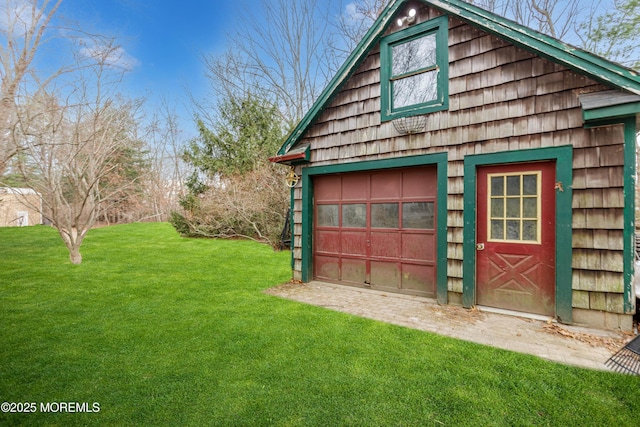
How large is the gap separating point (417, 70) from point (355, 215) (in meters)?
2.65

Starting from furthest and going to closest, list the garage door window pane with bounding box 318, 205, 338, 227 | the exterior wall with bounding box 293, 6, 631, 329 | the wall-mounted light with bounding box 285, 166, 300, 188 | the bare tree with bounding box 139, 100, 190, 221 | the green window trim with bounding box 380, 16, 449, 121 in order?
the bare tree with bounding box 139, 100, 190, 221 → the wall-mounted light with bounding box 285, 166, 300, 188 → the garage door window pane with bounding box 318, 205, 338, 227 → the green window trim with bounding box 380, 16, 449, 121 → the exterior wall with bounding box 293, 6, 631, 329

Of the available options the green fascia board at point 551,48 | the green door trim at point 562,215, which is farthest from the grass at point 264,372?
the green fascia board at point 551,48

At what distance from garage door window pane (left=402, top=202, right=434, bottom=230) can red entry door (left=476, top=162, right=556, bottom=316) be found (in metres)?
0.72

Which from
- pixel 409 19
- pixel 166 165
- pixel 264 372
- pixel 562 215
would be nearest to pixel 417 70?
pixel 409 19

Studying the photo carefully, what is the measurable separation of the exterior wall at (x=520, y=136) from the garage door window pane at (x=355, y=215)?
3.09 ft

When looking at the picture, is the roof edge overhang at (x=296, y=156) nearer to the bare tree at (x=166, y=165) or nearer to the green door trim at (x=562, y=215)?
the green door trim at (x=562, y=215)

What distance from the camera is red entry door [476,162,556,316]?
3.74m

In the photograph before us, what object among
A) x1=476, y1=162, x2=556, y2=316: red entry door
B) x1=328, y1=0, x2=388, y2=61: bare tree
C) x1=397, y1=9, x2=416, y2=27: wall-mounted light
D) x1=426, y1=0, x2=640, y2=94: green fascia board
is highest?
x1=328, y1=0, x2=388, y2=61: bare tree

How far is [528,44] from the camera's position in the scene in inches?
142

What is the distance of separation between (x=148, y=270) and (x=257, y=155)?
8.18 metres

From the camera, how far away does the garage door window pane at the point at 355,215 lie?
539cm

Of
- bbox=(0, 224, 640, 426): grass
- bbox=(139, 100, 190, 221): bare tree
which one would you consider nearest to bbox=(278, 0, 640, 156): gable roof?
bbox=(0, 224, 640, 426): grass

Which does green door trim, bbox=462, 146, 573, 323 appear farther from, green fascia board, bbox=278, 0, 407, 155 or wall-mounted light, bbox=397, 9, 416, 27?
green fascia board, bbox=278, 0, 407, 155

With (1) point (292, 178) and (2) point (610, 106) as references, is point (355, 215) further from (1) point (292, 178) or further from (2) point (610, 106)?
(2) point (610, 106)
